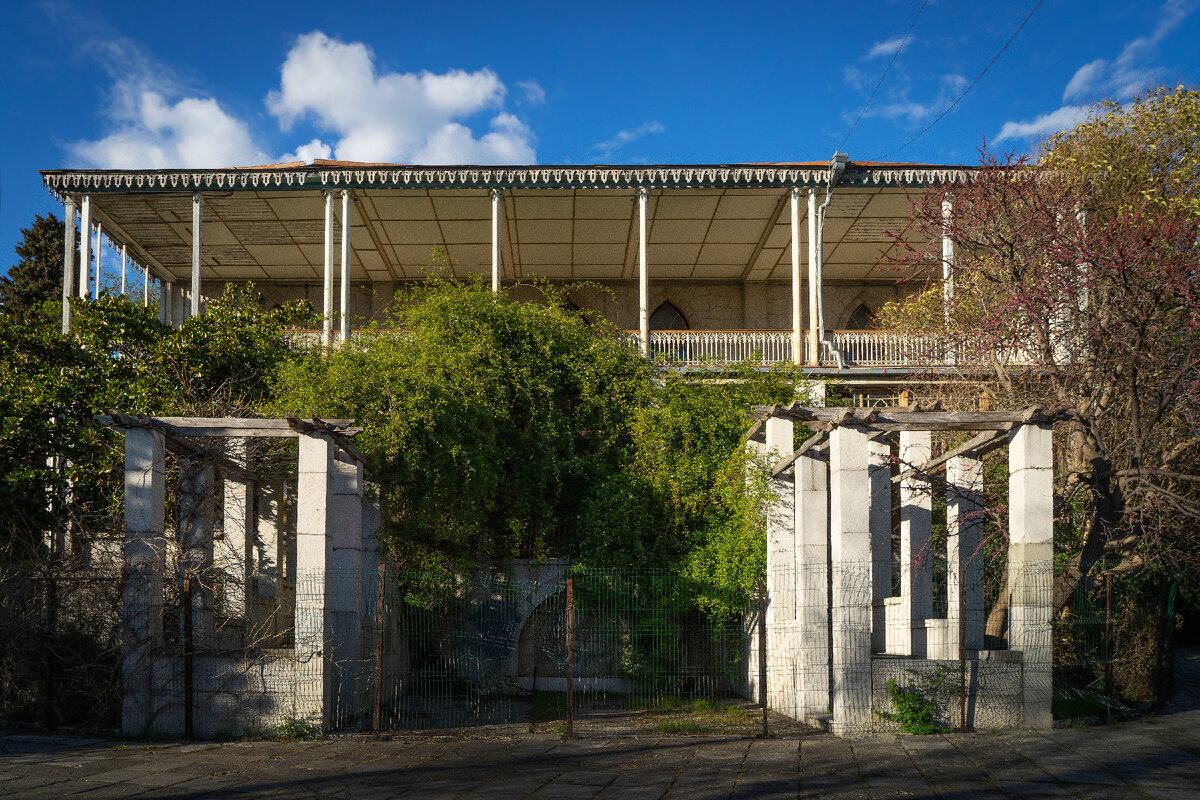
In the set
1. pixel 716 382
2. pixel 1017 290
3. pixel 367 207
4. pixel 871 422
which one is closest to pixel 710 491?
pixel 716 382

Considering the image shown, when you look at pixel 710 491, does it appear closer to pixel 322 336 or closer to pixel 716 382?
pixel 716 382

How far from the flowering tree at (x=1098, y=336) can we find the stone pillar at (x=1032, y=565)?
67 centimetres

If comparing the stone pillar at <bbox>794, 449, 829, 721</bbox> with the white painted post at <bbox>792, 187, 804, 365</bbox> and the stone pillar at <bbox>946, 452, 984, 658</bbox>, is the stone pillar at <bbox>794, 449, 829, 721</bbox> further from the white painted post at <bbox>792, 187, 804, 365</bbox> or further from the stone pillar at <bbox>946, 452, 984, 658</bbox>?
the white painted post at <bbox>792, 187, 804, 365</bbox>

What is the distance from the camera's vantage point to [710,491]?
15.0 meters

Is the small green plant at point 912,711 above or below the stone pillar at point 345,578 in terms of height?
below

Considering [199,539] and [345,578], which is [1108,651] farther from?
[199,539]

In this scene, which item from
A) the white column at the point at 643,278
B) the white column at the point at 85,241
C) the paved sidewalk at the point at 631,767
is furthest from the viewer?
the white column at the point at 643,278

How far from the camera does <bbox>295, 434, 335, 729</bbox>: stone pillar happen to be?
36.2 ft

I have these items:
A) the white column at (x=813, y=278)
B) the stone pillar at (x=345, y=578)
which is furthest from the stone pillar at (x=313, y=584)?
the white column at (x=813, y=278)

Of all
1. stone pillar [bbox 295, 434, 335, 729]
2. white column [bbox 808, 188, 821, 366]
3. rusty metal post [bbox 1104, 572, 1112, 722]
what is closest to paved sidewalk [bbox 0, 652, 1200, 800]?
rusty metal post [bbox 1104, 572, 1112, 722]

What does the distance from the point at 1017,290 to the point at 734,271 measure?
13.5m

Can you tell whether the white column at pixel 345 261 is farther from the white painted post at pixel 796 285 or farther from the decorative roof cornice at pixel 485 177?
the white painted post at pixel 796 285

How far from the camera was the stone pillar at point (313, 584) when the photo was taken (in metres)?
11.0

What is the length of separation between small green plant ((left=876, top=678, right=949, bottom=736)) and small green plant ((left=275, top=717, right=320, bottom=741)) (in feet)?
20.3
